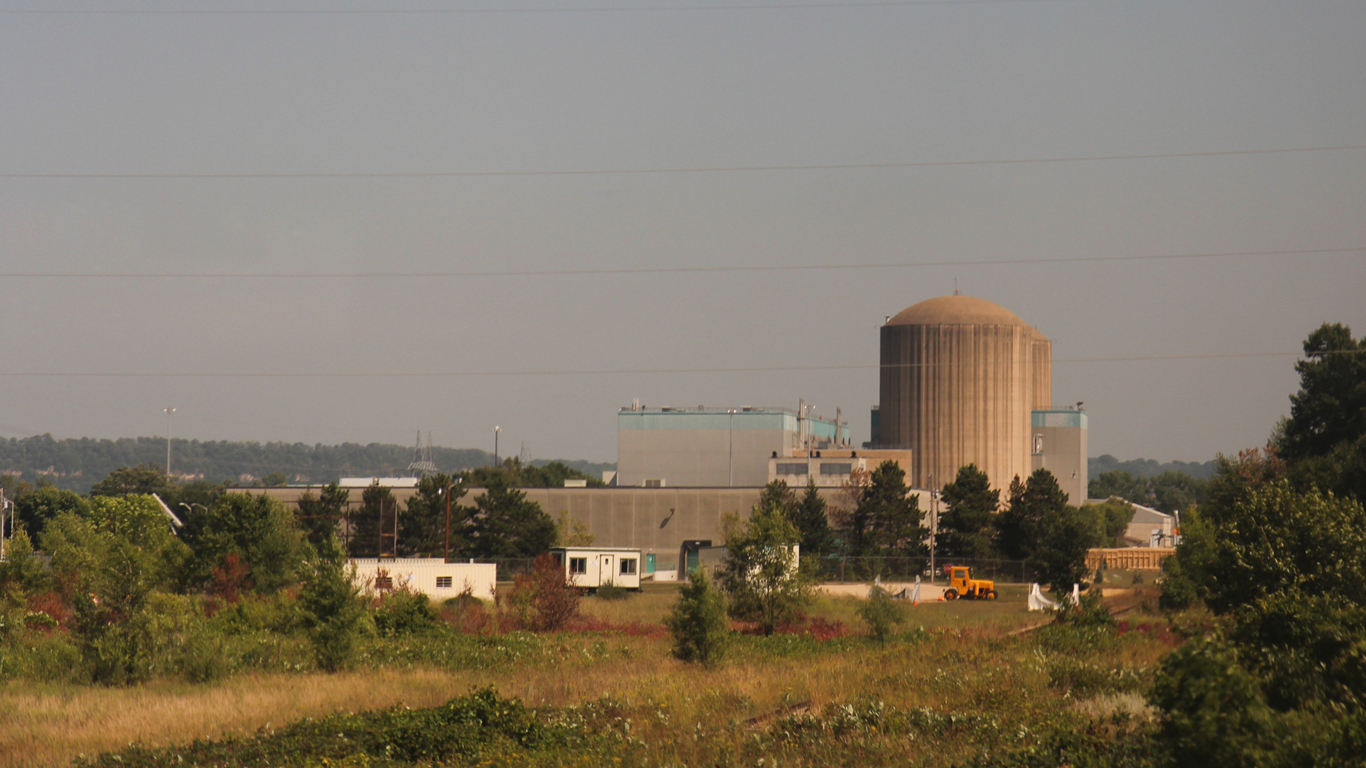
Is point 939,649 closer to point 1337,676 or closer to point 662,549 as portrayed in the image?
point 1337,676

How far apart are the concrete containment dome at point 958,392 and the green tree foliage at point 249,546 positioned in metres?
75.9

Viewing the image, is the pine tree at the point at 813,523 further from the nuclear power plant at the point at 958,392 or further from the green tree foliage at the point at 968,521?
the nuclear power plant at the point at 958,392

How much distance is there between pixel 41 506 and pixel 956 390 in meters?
101

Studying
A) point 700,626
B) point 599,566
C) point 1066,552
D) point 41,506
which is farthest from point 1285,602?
point 41,506

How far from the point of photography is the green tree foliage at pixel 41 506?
411 ft

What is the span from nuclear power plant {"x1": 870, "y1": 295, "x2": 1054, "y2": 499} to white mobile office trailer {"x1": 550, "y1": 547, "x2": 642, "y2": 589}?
56.4 m

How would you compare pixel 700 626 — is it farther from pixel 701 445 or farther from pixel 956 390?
pixel 956 390

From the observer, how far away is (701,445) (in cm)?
11456

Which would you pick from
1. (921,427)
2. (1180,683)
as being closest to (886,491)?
(921,427)

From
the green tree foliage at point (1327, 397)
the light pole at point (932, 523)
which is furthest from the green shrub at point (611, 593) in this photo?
the green tree foliage at point (1327, 397)

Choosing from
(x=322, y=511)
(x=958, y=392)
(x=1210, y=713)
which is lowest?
(x=322, y=511)

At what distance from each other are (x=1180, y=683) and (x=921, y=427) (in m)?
113

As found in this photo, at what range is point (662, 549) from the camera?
9419 centimetres

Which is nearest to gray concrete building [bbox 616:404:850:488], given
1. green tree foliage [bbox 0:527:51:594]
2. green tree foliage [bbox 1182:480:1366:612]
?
green tree foliage [bbox 0:527:51:594]
